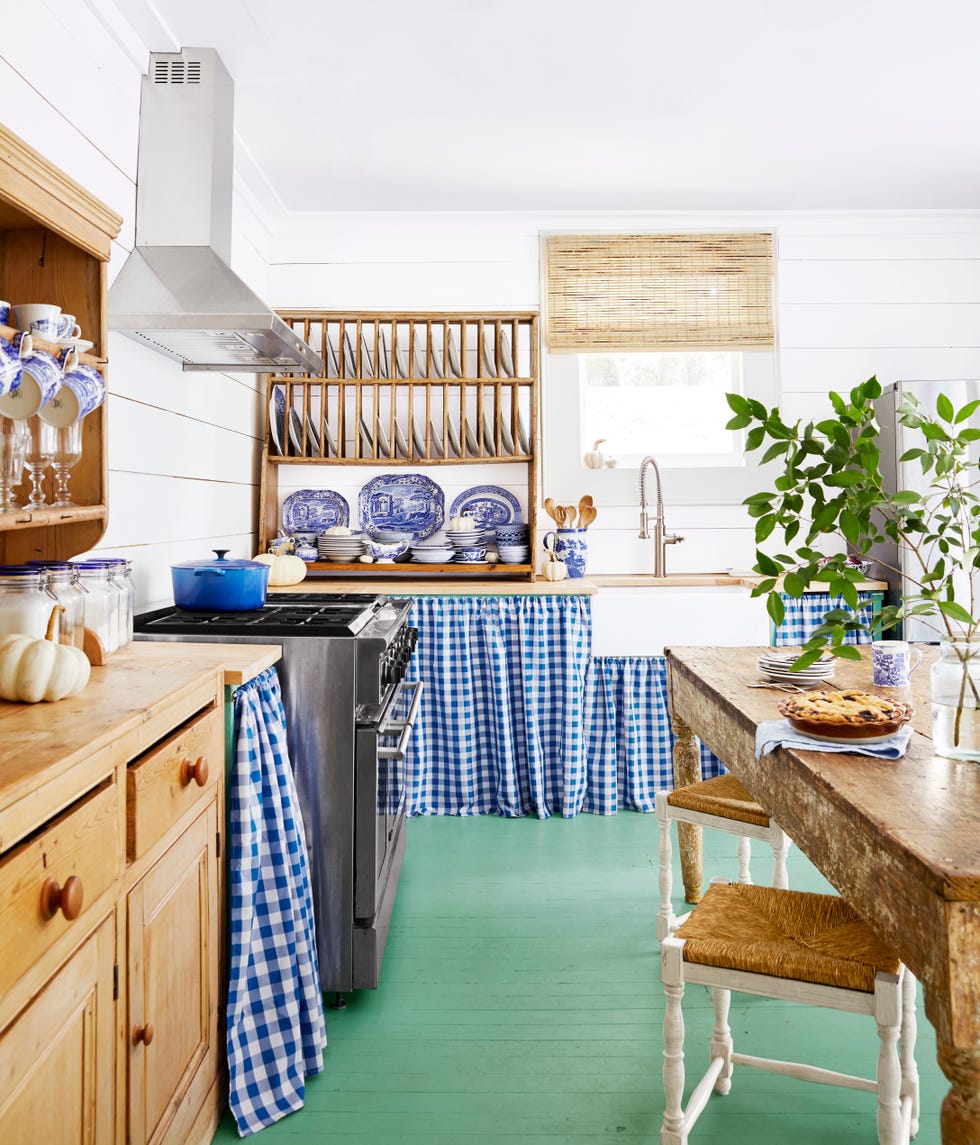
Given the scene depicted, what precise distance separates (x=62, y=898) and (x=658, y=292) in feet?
13.0

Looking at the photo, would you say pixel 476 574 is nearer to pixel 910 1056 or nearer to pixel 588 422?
pixel 588 422

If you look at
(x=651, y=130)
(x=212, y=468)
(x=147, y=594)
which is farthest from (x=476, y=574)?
(x=651, y=130)

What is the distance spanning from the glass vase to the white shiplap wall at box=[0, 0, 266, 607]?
216 cm

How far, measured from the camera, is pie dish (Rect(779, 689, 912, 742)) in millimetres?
1679

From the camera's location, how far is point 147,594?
9.45ft

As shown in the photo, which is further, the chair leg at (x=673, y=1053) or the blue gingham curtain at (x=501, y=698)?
the blue gingham curtain at (x=501, y=698)

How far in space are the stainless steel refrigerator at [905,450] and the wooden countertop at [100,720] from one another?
295cm

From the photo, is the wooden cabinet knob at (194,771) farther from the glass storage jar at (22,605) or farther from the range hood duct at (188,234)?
the range hood duct at (188,234)

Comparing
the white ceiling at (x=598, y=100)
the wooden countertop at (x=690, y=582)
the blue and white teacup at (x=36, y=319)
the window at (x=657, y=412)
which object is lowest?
the wooden countertop at (x=690, y=582)

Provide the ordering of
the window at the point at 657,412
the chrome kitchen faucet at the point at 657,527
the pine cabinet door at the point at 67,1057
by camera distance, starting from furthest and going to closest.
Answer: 1. the window at the point at 657,412
2. the chrome kitchen faucet at the point at 657,527
3. the pine cabinet door at the point at 67,1057

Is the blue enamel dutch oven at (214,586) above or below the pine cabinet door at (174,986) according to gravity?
above

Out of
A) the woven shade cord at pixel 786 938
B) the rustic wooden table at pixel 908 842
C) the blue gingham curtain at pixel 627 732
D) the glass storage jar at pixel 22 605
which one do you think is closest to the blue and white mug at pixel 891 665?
the rustic wooden table at pixel 908 842

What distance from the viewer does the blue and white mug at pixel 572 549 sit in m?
4.12

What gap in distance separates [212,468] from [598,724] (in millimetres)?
1942
